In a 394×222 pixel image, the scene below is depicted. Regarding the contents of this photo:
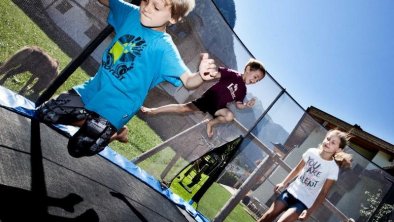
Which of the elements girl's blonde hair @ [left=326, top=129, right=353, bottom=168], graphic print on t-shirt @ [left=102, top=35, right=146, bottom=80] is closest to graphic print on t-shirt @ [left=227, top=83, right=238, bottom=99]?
girl's blonde hair @ [left=326, top=129, right=353, bottom=168]

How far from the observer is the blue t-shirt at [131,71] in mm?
1843

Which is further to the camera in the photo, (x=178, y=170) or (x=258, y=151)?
(x=258, y=151)

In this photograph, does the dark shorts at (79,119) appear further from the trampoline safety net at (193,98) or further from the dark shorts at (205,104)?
the dark shorts at (205,104)

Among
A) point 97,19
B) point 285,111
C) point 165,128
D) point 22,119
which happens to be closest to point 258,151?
point 285,111

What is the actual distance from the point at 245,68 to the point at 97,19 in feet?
4.81

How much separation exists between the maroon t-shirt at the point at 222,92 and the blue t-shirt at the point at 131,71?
4.41ft

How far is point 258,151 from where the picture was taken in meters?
4.11

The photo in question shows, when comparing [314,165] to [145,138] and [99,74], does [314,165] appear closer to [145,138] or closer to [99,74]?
[99,74]

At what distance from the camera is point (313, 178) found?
3.56m

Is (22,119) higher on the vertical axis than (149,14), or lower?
lower

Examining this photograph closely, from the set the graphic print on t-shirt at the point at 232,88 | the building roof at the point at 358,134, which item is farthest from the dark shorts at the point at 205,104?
the building roof at the point at 358,134

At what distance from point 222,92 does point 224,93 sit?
0.02 metres

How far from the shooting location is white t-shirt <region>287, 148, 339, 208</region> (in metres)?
3.53

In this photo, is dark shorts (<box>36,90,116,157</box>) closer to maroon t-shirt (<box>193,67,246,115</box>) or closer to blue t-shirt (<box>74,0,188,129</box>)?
blue t-shirt (<box>74,0,188,129</box>)
